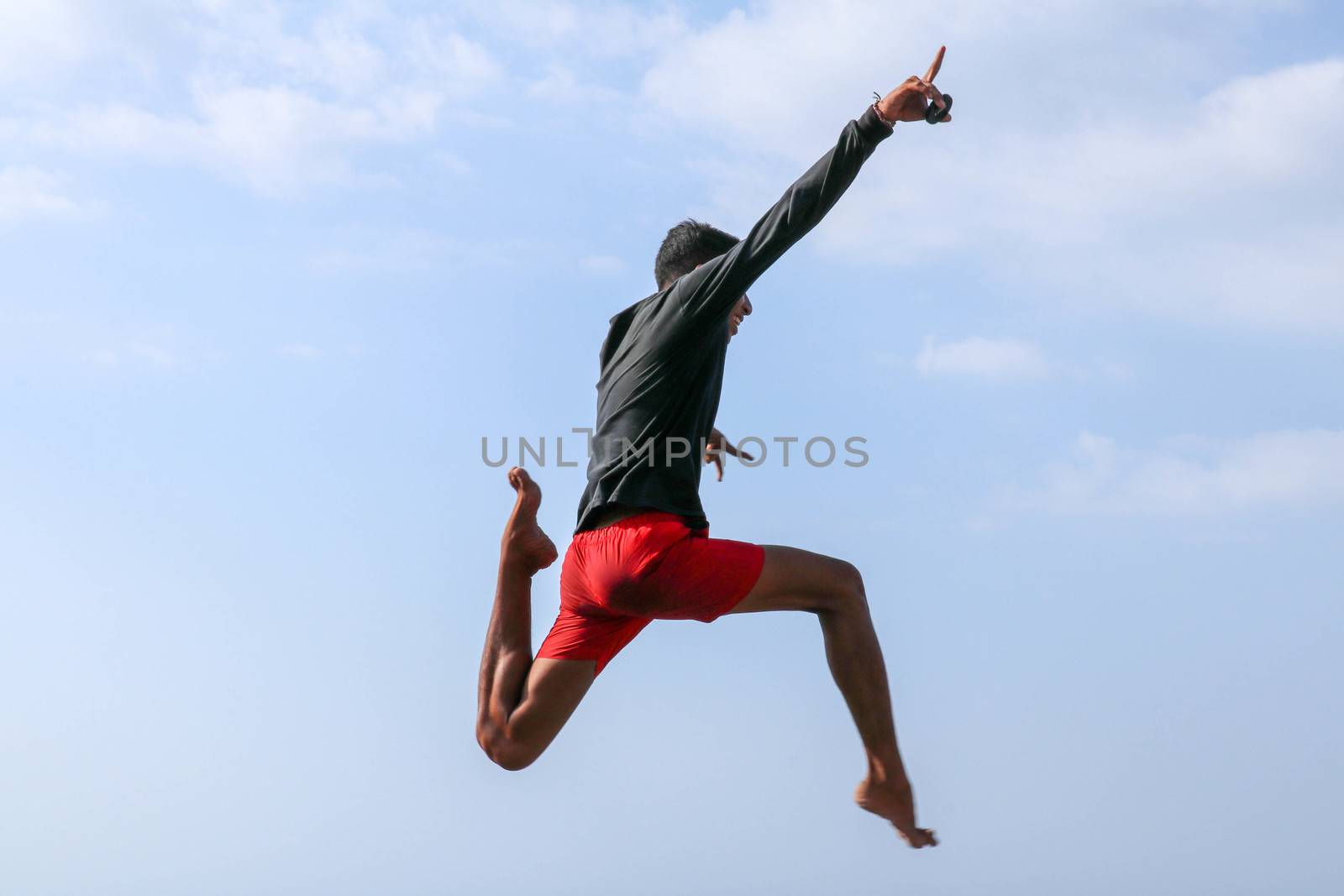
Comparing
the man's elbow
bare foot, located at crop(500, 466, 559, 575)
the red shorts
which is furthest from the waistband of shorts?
the man's elbow

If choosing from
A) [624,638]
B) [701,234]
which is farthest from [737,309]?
[624,638]

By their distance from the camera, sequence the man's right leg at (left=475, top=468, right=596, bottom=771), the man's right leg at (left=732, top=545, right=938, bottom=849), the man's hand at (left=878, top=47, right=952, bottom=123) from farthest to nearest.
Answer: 1. the man's right leg at (left=475, top=468, right=596, bottom=771)
2. the man's right leg at (left=732, top=545, right=938, bottom=849)
3. the man's hand at (left=878, top=47, right=952, bottom=123)

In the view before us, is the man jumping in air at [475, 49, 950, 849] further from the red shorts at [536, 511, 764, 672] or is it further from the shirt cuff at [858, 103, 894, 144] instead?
the shirt cuff at [858, 103, 894, 144]

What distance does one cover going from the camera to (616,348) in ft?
19.1

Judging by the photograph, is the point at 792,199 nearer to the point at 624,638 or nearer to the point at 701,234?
the point at 701,234

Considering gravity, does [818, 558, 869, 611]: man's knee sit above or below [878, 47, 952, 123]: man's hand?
below

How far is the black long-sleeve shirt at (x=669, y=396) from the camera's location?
528 cm

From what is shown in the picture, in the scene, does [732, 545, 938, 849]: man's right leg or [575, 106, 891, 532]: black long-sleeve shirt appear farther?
[732, 545, 938, 849]: man's right leg

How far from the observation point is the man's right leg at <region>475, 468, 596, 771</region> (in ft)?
19.8

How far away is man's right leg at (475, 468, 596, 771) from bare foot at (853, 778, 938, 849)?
1310 millimetres

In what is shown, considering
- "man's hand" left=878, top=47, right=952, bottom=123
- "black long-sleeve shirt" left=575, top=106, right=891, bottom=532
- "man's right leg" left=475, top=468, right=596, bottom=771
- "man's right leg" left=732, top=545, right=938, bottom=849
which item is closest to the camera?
"man's hand" left=878, top=47, right=952, bottom=123

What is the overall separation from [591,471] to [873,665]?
4.52 feet

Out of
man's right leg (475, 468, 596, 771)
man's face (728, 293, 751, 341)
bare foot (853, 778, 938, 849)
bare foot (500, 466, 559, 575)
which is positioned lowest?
bare foot (853, 778, 938, 849)

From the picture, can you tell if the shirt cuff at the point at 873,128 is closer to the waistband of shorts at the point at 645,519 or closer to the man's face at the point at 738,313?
the man's face at the point at 738,313
